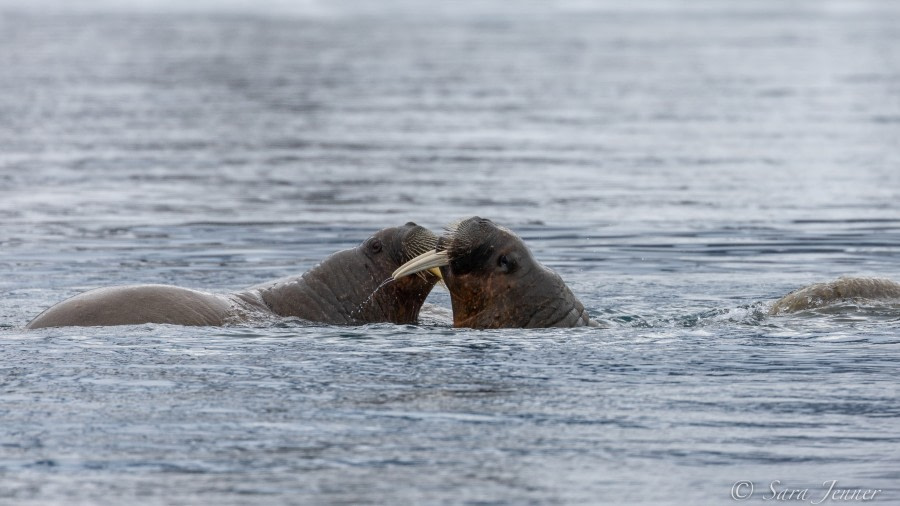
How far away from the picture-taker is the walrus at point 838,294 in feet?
35.3

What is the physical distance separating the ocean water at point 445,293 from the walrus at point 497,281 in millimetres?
321

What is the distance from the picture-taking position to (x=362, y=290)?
11070mm

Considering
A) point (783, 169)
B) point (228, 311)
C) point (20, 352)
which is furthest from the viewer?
point (783, 169)

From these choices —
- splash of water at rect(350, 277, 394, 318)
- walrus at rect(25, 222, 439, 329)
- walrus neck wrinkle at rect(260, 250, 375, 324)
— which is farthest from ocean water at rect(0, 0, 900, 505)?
walrus neck wrinkle at rect(260, 250, 375, 324)

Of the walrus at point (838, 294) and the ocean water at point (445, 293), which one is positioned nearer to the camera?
the ocean water at point (445, 293)

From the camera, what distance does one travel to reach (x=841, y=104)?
33750 mm

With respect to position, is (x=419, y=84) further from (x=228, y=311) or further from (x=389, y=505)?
(x=389, y=505)

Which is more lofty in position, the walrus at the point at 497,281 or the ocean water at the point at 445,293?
the walrus at the point at 497,281

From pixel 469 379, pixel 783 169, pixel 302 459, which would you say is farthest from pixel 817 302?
pixel 783 169

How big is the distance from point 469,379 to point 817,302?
3.31 m

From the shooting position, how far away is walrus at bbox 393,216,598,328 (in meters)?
9.98

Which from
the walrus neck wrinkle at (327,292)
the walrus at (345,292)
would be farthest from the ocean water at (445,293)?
the walrus neck wrinkle at (327,292)

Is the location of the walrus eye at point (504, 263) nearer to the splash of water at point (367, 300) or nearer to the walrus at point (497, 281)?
the walrus at point (497, 281)

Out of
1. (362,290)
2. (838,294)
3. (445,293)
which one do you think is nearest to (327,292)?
(362,290)
